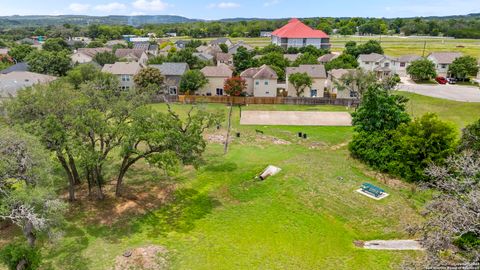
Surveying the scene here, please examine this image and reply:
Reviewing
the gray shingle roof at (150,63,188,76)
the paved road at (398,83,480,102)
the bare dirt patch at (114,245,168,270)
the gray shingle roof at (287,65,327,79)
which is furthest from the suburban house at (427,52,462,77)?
the bare dirt patch at (114,245,168,270)

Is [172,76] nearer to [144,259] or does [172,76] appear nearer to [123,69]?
[123,69]

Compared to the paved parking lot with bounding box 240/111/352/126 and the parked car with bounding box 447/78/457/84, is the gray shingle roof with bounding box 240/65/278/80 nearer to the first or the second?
the paved parking lot with bounding box 240/111/352/126

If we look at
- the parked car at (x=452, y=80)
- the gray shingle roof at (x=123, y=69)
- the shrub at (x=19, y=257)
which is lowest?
the shrub at (x=19, y=257)

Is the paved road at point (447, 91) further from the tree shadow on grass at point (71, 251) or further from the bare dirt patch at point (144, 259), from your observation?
the tree shadow on grass at point (71, 251)

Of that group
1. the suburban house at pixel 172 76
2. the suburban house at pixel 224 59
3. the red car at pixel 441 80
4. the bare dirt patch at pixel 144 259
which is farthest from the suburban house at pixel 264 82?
the bare dirt patch at pixel 144 259

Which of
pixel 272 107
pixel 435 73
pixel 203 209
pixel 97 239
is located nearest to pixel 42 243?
pixel 97 239

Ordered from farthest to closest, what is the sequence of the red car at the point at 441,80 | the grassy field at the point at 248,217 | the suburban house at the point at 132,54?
the suburban house at the point at 132,54 → the red car at the point at 441,80 → the grassy field at the point at 248,217

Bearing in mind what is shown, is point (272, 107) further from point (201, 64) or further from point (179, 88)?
point (201, 64)

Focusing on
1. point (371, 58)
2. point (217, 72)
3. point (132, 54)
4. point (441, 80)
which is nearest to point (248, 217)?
point (217, 72)
